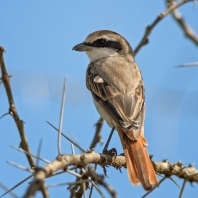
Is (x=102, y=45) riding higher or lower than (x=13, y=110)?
higher

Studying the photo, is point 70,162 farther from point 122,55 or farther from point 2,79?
point 122,55

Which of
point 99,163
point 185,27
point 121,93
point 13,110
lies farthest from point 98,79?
point 185,27


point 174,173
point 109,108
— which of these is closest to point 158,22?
point 174,173

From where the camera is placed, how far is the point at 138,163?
10.8 feet

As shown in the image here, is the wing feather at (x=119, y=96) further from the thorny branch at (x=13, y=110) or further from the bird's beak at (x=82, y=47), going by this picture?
the thorny branch at (x=13, y=110)

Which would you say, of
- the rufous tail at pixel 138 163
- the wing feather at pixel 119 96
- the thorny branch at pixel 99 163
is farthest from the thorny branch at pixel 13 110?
the wing feather at pixel 119 96

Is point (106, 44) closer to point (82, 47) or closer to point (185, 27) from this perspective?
point (82, 47)

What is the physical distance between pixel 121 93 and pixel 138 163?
4.34 ft

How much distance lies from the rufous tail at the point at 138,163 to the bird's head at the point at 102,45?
2.00 meters

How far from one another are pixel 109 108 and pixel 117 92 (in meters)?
0.32

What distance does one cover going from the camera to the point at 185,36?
164 cm

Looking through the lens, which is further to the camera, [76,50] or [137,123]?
[76,50]

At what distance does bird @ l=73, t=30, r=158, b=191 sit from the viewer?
10.9 feet

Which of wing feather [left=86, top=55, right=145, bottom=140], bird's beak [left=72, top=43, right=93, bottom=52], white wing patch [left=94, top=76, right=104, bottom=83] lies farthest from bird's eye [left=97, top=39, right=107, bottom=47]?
white wing patch [left=94, top=76, right=104, bottom=83]
